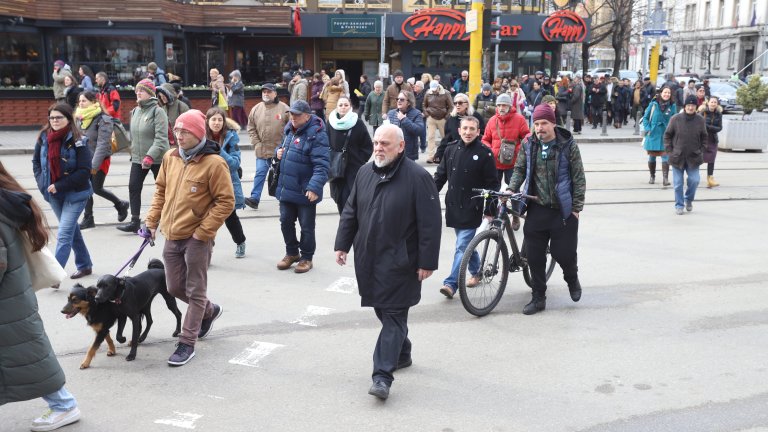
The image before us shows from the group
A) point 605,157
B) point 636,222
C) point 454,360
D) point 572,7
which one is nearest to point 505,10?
point 572,7

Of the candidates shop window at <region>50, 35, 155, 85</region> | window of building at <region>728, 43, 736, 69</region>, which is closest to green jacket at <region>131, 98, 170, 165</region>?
shop window at <region>50, 35, 155, 85</region>

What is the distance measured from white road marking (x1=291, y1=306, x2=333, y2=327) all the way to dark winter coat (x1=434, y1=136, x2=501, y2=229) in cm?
135

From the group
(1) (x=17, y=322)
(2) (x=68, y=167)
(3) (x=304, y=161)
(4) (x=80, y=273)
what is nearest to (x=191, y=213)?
(1) (x=17, y=322)

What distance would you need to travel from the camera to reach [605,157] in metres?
17.5

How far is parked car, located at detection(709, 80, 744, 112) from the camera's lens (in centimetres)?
3070

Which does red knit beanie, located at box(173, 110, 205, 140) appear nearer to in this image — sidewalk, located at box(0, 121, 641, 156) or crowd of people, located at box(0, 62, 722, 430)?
crowd of people, located at box(0, 62, 722, 430)

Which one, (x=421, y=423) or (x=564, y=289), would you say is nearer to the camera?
(x=421, y=423)

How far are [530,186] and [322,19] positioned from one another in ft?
84.2

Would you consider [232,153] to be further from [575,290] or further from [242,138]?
[242,138]

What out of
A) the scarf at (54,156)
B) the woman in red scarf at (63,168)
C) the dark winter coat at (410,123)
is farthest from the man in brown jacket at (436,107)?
the scarf at (54,156)

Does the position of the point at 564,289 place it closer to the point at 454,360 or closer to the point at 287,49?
the point at 454,360

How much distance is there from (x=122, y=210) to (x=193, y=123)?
505 centimetres

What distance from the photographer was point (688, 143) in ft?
35.6

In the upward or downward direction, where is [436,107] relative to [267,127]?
upward
